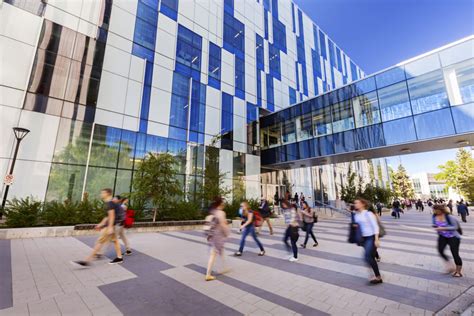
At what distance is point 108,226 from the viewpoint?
5.80 meters

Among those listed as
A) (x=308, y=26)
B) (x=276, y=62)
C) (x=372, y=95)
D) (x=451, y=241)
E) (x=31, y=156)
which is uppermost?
(x=308, y=26)

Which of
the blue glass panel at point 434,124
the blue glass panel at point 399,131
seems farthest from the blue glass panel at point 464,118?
the blue glass panel at point 399,131

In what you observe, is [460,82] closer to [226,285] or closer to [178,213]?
[226,285]

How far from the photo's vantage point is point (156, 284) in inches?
181

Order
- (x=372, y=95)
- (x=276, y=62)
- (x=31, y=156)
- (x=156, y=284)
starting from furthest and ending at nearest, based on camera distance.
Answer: (x=276, y=62) < (x=372, y=95) < (x=31, y=156) < (x=156, y=284)

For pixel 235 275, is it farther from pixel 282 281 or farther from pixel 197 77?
pixel 197 77

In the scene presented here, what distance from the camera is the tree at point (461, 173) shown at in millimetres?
41031

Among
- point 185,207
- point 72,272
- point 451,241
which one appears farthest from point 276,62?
point 72,272

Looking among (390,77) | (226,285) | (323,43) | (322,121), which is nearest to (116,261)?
(226,285)

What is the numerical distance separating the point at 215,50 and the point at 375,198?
3207cm

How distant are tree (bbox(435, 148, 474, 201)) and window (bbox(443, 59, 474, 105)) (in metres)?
39.5

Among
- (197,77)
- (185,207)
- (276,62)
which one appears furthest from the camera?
(276,62)

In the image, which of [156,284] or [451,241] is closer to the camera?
[156,284]

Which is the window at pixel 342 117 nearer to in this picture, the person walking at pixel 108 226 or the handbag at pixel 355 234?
the handbag at pixel 355 234
